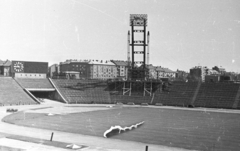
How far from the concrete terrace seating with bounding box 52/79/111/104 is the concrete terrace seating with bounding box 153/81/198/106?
13996mm

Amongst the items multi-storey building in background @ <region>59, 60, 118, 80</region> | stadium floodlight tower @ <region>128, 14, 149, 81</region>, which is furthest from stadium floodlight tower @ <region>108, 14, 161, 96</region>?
multi-storey building in background @ <region>59, 60, 118, 80</region>

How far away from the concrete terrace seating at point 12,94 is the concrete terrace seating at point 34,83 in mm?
1905

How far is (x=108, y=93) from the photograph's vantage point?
257 ft

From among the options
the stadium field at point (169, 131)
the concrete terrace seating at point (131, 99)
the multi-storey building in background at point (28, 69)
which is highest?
the multi-storey building in background at point (28, 69)

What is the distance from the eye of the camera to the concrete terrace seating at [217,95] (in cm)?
6462

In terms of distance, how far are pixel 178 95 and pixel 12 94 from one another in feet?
136

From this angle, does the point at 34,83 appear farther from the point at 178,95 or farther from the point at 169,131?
the point at 169,131

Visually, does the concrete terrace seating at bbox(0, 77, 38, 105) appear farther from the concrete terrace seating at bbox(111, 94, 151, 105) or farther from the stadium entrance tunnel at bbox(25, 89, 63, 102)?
the concrete terrace seating at bbox(111, 94, 151, 105)

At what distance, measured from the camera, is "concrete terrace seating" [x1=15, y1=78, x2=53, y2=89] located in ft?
250

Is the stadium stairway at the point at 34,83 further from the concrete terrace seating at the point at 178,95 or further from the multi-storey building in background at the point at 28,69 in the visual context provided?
the concrete terrace seating at the point at 178,95

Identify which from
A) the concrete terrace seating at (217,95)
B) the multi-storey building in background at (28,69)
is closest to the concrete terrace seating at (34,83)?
the multi-storey building in background at (28,69)

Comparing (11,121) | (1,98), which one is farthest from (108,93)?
(11,121)

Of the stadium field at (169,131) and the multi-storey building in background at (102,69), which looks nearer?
the stadium field at (169,131)

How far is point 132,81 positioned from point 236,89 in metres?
26.8
